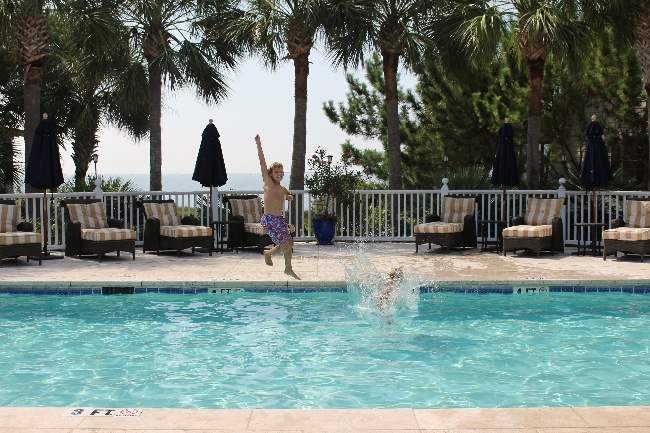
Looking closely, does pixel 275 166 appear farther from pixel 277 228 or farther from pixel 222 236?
pixel 222 236

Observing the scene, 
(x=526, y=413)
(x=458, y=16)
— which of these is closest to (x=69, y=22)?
(x=458, y=16)

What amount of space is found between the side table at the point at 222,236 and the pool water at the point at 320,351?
11.2 feet

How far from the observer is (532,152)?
15156mm

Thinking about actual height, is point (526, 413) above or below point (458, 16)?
below

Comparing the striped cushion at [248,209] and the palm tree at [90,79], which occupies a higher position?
the palm tree at [90,79]

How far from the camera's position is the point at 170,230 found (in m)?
12.1

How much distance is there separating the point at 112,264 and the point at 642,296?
265 inches

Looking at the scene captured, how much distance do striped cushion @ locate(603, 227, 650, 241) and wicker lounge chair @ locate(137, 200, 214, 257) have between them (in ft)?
18.7

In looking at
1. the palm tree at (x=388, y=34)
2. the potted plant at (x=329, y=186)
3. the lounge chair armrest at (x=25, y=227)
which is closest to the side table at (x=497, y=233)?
the potted plant at (x=329, y=186)

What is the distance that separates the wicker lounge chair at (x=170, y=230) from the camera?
1209 cm

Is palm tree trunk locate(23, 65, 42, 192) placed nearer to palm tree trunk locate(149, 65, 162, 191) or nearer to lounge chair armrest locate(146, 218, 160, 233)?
palm tree trunk locate(149, 65, 162, 191)

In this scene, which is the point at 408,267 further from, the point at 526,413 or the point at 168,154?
the point at 168,154

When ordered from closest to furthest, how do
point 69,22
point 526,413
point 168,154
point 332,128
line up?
point 526,413
point 69,22
point 168,154
point 332,128

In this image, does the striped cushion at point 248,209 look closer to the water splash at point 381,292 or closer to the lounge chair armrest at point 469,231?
Answer: the lounge chair armrest at point 469,231
